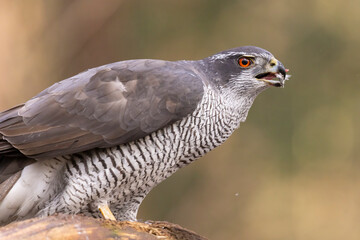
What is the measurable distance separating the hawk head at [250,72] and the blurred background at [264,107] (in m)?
4.86

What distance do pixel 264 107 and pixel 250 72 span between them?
549 centimetres

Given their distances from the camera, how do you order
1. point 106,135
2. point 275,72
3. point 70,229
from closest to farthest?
1. point 70,229
2. point 106,135
3. point 275,72

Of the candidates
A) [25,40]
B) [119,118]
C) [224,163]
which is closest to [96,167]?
[119,118]

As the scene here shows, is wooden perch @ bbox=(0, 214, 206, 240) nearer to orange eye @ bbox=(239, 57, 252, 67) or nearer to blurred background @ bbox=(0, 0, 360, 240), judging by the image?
orange eye @ bbox=(239, 57, 252, 67)

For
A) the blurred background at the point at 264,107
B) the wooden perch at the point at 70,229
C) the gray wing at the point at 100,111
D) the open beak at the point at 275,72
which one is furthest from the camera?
the blurred background at the point at 264,107

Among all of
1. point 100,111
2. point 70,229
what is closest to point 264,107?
point 100,111

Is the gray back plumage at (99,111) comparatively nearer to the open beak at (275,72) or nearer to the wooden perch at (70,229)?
the open beak at (275,72)

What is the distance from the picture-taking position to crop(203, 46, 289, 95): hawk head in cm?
494

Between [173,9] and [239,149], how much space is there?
2.22 m

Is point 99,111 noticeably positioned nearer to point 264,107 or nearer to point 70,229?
point 70,229

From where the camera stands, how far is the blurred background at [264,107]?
9906 millimetres

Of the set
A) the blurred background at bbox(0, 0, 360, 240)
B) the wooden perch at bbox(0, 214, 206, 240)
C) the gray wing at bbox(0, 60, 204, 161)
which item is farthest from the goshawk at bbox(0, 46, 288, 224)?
the blurred background at bbox(0, 0, 360, 240)

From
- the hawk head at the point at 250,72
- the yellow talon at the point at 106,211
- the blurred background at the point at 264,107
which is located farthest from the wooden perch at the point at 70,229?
the blurred background at the point at 264,107

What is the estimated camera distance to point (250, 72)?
4973 mm
